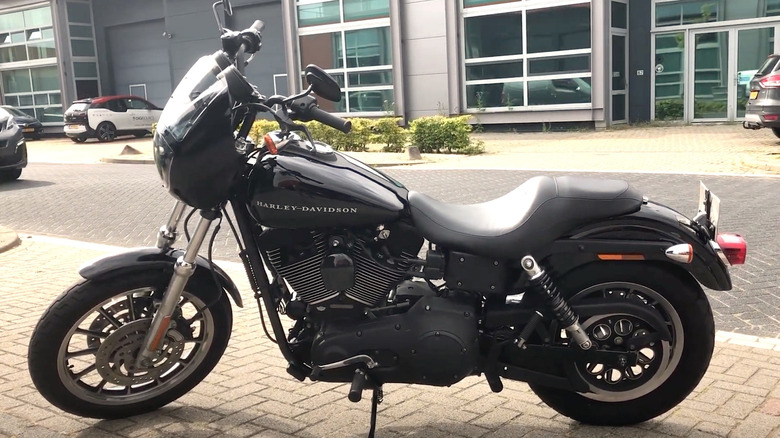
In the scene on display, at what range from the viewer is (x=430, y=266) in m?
3.30

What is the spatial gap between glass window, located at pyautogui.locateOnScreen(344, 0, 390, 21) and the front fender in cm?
2311

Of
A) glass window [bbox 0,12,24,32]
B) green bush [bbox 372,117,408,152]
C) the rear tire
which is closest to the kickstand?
the rear tire

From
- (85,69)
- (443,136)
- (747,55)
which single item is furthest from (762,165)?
(85,69)

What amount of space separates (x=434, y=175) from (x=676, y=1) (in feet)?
43.3

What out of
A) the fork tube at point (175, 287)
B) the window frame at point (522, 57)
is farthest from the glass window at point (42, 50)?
the fork tube at point (175, 287)

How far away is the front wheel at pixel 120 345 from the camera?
350 centimetres

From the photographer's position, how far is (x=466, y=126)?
18.5 metres

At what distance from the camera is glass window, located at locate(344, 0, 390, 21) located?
84.8 feet

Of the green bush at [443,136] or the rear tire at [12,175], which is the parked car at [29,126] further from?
the green bush at [443,136]

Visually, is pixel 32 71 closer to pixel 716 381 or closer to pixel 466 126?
pixel 466 126

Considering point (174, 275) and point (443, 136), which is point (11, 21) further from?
point (174, 275)

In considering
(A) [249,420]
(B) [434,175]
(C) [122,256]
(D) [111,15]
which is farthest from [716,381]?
(D) [111,15]

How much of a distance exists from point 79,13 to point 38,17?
5.83 ft

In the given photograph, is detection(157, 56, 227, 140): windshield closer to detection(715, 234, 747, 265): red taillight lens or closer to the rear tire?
detection(715, 234, 747, 265): red taillight lens
